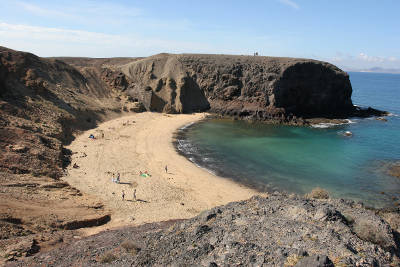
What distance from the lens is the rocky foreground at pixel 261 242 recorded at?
26.7 ft

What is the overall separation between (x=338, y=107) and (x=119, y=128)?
4233 cm

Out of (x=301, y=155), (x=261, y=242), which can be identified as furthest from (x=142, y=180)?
(x=301, y=155)

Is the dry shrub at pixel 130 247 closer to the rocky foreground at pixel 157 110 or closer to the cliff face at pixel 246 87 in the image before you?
the rocky foreground at pixel 157 110

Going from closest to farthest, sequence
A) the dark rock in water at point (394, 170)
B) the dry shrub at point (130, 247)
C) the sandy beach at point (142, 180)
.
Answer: the dry shrub at point (130, 247), the sandy beach at point (142, 180), the dark rock in water at point (394, 170)

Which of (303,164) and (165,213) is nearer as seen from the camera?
(165,213)

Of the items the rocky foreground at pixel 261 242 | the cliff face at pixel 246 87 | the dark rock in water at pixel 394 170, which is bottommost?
the dark rock in water at pixel 394 170

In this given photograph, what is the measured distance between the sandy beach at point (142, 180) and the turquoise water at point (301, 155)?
2.49m

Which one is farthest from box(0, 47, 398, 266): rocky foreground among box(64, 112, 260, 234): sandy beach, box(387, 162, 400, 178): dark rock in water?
box(387, 162, 400, 178): dark rock in water

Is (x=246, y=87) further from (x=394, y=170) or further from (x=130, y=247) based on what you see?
(x=130, y=247)

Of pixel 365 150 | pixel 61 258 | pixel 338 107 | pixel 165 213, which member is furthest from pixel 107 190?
pixel 338 107

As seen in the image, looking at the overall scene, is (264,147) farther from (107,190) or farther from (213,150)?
(107,190)

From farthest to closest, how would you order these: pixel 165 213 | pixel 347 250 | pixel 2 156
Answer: pixel 2 156 < pixel 165 213 < pixel 347 250

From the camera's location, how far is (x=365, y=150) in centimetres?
3569

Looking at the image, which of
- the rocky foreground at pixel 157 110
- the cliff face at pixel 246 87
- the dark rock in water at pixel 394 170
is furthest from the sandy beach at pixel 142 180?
the cliff face at pixel 246 87
